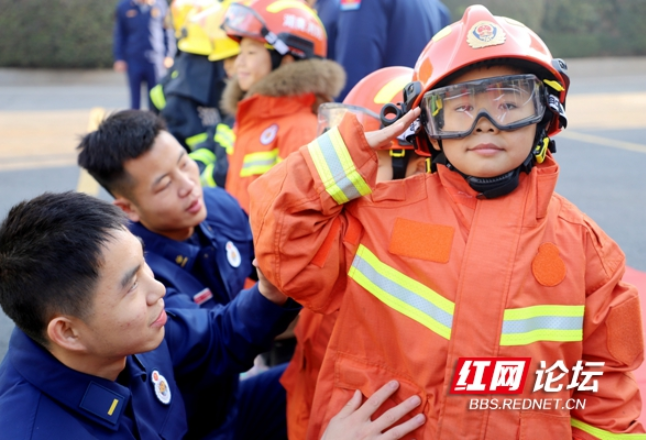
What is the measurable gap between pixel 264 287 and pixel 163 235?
0.82 metres

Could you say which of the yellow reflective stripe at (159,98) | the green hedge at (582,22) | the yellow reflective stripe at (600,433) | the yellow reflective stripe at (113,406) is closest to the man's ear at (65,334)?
the yellow reflective stripe at (113,406)

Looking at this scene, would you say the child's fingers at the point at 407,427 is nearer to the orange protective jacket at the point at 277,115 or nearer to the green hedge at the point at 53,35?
the orange protective jacket at the point at 277,115

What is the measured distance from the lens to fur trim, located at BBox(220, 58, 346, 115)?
3.76 meters

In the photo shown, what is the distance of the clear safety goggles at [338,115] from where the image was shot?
100 inches

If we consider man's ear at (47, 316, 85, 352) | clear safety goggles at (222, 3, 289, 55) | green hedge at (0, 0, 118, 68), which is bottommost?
green hedge at (0, 0, 118, 68)

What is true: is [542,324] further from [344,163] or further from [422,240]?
[344,163]

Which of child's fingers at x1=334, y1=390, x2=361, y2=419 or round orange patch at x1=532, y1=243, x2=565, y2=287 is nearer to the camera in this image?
round orange patch at x1=532, y1=243, x2=565, y2=287

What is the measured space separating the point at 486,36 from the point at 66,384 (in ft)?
5.12

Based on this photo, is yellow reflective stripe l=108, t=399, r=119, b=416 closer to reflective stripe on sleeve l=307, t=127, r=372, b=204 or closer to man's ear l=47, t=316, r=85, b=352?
man's ear l=47, t=316, r=85, b=352

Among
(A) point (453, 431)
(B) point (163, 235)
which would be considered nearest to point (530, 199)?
(A) point (453, 431)

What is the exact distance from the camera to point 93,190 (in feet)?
24.3

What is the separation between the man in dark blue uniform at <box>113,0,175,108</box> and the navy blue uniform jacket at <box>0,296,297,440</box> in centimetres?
970

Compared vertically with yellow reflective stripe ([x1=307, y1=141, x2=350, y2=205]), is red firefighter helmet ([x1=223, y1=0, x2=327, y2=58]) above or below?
below

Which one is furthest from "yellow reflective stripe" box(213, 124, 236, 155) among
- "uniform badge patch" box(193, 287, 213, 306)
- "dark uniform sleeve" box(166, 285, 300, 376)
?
"dark uniform sleeve" box(166, 285, 300, 376)
